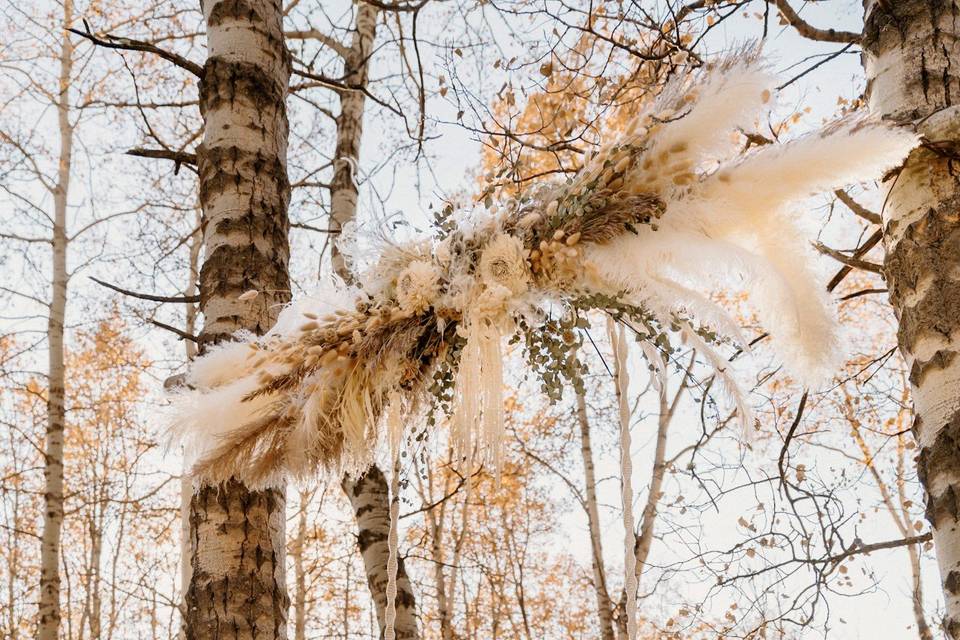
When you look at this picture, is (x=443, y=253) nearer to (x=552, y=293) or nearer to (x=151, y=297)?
(x=552, y=293)

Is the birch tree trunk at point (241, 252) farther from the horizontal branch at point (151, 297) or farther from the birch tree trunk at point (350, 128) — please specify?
the birch tree trunk at point (350, 128)

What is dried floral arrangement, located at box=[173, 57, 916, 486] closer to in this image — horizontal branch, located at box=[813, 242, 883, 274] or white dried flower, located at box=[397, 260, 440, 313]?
white dried flower, located at box=[397, 260, 440, 313]

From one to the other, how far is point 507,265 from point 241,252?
100 cm

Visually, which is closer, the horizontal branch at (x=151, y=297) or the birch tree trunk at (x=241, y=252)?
the birch tree trunk at (x=241, y=252)

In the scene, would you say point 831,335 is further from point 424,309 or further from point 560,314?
point 424,309

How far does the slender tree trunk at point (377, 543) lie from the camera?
3.74 metres

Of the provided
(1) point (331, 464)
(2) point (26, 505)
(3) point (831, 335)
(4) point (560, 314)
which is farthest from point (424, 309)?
(2) point (26, 505)

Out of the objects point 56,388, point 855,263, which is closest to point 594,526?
point 56,388

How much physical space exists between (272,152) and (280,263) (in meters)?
0.35

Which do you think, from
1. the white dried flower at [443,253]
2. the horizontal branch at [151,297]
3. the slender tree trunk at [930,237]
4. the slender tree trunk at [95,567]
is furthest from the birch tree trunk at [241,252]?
the slender tree trunk at [95,567]

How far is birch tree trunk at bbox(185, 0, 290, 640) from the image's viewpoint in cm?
200

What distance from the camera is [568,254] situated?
1.55m

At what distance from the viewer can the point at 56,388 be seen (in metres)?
6.59

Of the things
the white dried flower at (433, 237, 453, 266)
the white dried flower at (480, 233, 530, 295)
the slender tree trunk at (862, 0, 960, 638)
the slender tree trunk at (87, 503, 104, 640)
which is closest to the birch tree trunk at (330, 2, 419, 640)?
the white dried flower at (433, 237, 453, 266)
